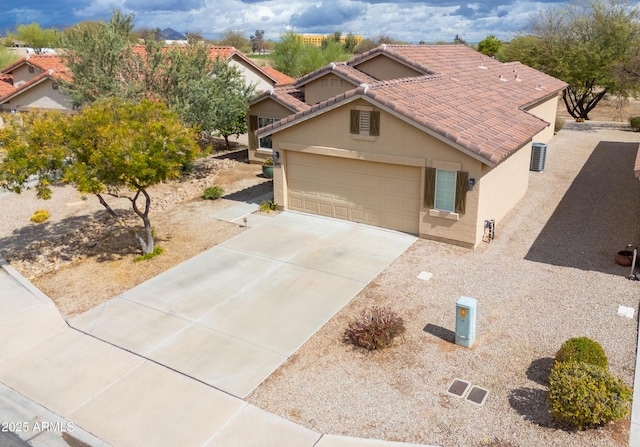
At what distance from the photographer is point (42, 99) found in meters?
33.3

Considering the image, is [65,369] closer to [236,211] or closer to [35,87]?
[236,211]

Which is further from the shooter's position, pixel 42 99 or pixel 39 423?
pixel 42 99

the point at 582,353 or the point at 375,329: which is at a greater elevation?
the point at 582,353

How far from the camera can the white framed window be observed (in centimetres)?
1499

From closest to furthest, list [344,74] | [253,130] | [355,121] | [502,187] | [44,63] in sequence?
1. [355,121]
2. [502,187]
3. [344,74]
4. [253,130]
5. [44,63]

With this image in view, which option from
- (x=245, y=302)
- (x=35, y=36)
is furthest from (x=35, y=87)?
(x=35, y=36)

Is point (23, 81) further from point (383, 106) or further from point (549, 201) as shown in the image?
point (549, 201)

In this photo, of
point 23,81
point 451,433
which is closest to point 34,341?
point 451,433

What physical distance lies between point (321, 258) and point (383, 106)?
15.8 feet

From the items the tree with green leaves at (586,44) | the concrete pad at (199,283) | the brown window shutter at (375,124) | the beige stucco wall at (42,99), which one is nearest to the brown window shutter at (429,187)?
the brown window shutter at (375,124)

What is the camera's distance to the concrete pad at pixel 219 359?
31.9 ft

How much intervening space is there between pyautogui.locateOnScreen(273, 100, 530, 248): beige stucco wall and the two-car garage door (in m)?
0.40

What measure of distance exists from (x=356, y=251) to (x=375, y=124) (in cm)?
393

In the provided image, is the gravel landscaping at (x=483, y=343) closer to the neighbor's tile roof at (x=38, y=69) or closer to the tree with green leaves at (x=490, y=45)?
the neighbor's tile roof at (x=38, y=69)
